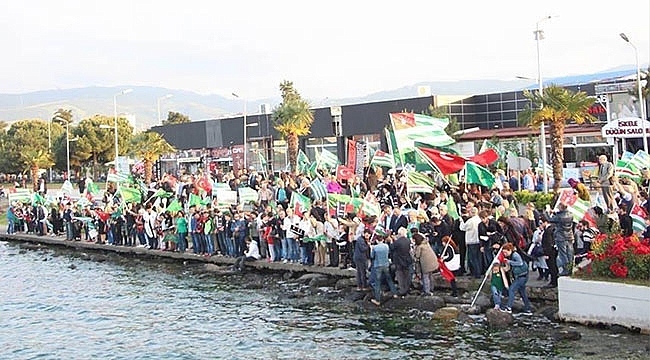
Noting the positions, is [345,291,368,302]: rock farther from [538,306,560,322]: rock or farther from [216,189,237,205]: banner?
[216,189,237,205]: banner

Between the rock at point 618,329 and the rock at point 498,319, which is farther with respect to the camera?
the rock at point 498,319

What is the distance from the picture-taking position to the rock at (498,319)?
21.0 meters

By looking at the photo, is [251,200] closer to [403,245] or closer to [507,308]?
[403,245]

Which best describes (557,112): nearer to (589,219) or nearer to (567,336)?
(589,219)

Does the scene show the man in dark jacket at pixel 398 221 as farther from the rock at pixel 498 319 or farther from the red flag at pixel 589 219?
the red flag at pixel 589 219

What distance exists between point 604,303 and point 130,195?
88.1 ft

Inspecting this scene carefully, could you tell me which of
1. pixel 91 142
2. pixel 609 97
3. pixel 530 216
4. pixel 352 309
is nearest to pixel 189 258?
pixel 352 309

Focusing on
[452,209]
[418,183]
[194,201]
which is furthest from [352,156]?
[452,209]

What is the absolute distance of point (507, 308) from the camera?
71.4 feet

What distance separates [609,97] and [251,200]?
2225 centimetres

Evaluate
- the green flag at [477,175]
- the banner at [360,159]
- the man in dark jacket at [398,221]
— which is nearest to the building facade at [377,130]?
the banner at [360,159]

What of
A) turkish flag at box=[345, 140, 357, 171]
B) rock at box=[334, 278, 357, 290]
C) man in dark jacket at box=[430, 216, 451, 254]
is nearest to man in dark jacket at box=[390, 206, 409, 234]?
man in dark jacket at box=[430, 216, 451, 254]

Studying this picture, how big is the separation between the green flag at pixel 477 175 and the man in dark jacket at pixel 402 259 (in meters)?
4.44

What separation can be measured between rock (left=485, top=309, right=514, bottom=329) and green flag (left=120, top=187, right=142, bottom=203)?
79.8 feet
